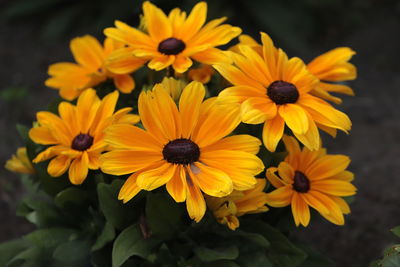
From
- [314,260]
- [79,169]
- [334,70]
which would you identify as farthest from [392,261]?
[79,169]

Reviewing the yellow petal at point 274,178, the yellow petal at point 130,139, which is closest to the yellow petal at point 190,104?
the yellow petal at point 130,139

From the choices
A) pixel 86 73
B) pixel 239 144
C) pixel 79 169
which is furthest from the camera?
pixel 86 73

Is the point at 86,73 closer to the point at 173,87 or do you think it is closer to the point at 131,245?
the point at 173,87

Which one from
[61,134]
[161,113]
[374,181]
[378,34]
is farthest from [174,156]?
[378,34]

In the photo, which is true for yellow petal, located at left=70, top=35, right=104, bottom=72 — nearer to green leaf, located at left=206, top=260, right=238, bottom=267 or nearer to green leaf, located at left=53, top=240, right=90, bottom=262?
green leaf, located at left=53, top=240, right=90, bottom=262

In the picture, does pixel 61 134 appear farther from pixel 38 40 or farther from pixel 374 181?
A: pixel 38 40

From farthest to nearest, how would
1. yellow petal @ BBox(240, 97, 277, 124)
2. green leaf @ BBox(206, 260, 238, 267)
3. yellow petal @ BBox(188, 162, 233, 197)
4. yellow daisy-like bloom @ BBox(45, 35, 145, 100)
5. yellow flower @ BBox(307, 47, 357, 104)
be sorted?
yellow daisy-like bloom @ BBox(45, 35, 145, 100), yellow flower @ BBox(307, 47, 357, 104), green leaf @ BBox(206, 260, 238, 267), yellow petal @ BBox(240, 97, 277, 124), yellow petal @ BBox(188, 162, 233, 197)

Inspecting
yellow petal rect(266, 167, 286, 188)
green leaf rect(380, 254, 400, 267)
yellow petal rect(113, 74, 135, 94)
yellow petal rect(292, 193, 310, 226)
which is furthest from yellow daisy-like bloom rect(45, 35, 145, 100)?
green leaf rect(380, 254, 400, 267)
